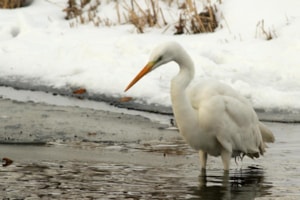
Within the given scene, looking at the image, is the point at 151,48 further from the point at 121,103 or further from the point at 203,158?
the point at 203,158

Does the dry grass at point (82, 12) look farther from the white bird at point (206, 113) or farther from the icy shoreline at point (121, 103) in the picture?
the white bird at point (206, 113)

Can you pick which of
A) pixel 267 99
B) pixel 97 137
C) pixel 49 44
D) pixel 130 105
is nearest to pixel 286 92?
pixel 267 99

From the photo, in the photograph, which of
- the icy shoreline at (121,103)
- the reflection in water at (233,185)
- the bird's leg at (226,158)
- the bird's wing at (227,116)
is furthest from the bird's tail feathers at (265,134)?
the icy shoreline at (121,103)

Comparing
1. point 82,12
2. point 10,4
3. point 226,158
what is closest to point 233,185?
point 226,158

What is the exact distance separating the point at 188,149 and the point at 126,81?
9.77 ft

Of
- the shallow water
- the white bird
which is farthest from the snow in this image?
the white bird

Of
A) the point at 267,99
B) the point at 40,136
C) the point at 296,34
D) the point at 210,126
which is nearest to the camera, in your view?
the point at 210,126

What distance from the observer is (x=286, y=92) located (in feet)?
39.1

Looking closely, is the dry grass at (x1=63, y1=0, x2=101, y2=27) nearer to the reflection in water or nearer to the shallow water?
the shallow water

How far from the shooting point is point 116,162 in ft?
28.6

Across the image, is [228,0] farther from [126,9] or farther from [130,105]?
[130,105]

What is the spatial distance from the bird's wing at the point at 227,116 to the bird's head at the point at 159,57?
50 cm

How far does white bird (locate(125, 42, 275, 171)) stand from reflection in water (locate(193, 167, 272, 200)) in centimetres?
23

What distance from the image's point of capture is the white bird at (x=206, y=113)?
8.30 m
